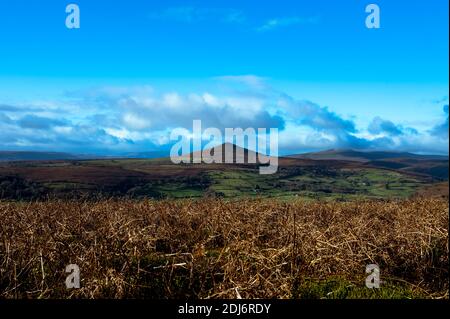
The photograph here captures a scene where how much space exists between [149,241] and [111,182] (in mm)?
44357

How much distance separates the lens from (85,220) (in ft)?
44.4

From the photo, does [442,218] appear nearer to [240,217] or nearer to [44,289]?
[240,217]

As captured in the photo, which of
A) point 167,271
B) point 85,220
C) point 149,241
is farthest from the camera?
point 85,220

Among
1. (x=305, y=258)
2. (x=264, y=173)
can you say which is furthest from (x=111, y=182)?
(x=305, y=258)

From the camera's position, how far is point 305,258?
981 cm

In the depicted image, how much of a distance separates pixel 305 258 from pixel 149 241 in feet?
11.8

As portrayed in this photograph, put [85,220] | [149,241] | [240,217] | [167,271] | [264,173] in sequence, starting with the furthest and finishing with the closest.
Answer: [264,173] < [240,217] < [85,220] < [149,241] < [167,271]
